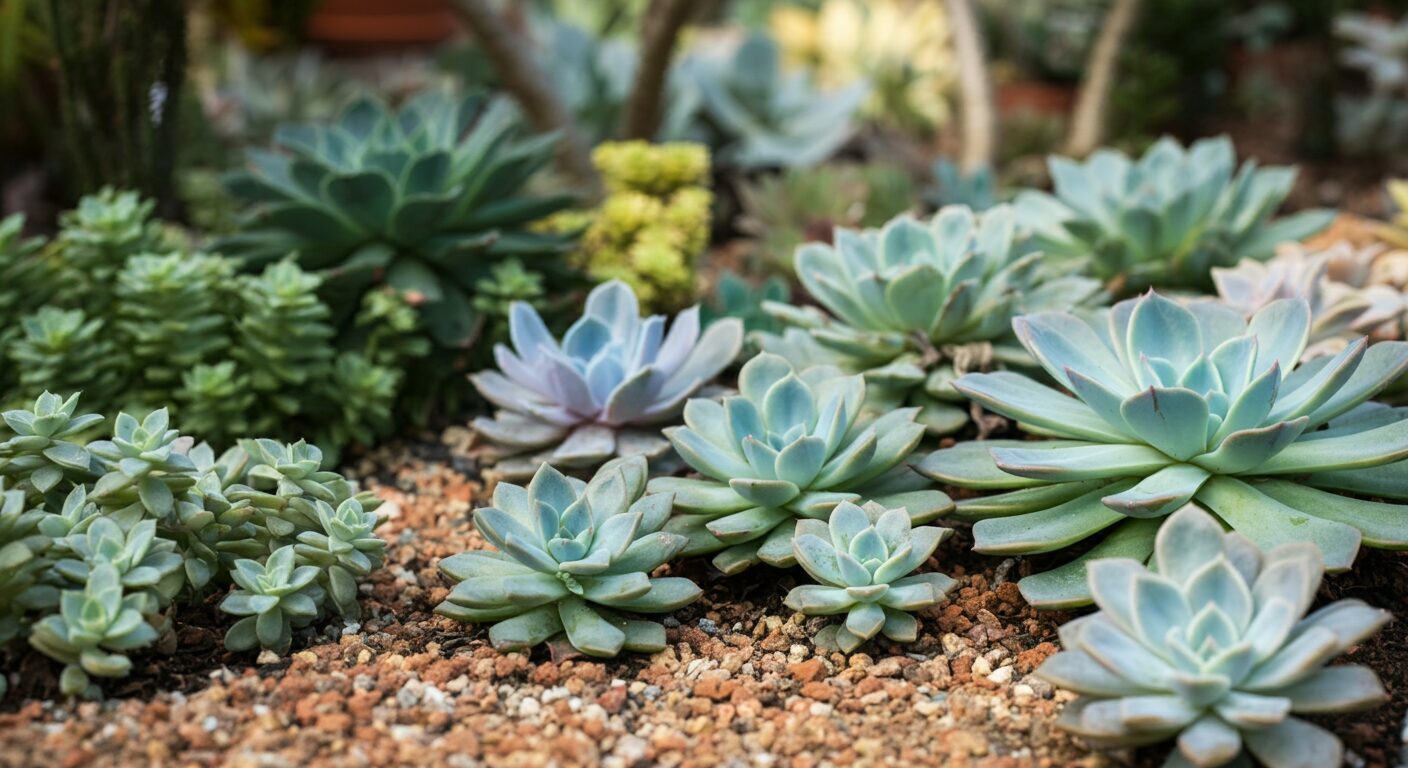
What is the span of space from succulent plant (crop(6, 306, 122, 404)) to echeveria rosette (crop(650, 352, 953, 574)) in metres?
1.13

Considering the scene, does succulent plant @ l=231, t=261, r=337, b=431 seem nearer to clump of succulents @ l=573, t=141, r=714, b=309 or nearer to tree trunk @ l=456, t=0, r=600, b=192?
clump of succulents @ l=573, t=141, r=714, b=309

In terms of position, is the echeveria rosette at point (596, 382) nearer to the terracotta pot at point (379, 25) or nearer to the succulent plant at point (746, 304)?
the succulent plant at point (746, 304)

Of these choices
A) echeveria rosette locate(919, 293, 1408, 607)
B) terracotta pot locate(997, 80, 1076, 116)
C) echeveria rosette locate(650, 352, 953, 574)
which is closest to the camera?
echeveria rosette locate(919, 293, 1408, 607)

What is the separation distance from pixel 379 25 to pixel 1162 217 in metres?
5.74

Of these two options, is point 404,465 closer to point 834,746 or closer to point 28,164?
point 834,746

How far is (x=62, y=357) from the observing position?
86.0 inches

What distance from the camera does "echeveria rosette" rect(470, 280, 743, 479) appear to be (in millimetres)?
2113

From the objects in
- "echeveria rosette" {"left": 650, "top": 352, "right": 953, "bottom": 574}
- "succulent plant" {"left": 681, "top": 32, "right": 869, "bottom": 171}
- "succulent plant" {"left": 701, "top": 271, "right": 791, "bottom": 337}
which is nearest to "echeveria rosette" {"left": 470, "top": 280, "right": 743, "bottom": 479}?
"echeveria rosette" {"left": 650, "top": 352, "right": 953, "bottom": 574}

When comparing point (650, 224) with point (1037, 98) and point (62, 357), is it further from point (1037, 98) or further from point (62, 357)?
point (1037, 98)

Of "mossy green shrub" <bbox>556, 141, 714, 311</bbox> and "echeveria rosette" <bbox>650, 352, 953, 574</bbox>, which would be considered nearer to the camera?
"echeveria rosette" <bbox>650, 352, 953, 574</bbox>

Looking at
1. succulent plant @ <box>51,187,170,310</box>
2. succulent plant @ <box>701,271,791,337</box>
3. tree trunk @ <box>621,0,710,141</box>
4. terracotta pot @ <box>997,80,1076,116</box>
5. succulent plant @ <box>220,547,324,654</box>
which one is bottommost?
succulent plant @ <box>220,547,324,654</box>

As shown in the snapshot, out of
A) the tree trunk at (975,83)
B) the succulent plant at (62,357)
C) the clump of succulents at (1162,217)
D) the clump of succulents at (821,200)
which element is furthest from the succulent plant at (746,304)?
the tree trunk at (975,83)

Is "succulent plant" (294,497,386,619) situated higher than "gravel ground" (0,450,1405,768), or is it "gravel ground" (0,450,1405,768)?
"succulent plant" (294,497,386,619)

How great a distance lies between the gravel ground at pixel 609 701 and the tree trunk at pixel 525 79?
2.10 metres
